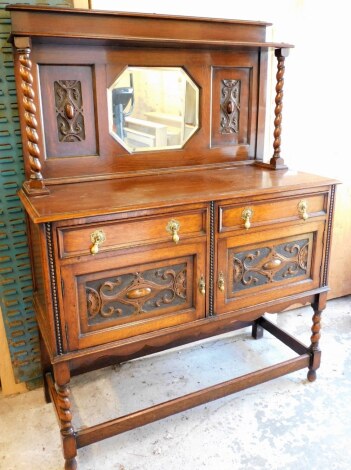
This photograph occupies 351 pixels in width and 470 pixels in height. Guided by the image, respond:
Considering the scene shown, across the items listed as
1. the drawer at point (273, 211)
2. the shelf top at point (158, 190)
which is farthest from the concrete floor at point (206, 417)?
the shelf top at point (158, 190)

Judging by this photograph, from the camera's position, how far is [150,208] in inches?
64.0

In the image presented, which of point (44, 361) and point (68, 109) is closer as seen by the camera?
point (68, 109)

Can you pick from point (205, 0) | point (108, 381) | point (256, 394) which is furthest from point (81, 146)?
point (256, 394)

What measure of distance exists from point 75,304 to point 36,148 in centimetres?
66

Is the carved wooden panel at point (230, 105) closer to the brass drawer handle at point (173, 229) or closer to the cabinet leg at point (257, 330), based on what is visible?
the brass drawer handle at point (173, 229)

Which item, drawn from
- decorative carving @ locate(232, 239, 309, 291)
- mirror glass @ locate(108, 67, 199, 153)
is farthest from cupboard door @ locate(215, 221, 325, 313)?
mirror glass @ locate(108, 67, 199, 153)

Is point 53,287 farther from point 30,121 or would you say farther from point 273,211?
point 273,211

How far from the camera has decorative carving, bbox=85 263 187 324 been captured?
1.66 meters

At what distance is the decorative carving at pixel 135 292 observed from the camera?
1657 mm

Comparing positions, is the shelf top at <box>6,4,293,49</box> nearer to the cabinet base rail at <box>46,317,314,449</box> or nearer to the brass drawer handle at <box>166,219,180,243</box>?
the brass drawer handle at <box>166,219,180,243</box>

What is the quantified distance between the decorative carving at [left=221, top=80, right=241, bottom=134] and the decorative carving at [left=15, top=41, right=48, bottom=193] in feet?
3.21

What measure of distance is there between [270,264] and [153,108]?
0.93 m

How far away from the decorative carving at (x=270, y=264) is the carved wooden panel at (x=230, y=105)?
66 cm

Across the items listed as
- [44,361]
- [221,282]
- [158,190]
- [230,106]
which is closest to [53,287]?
[158,190]
